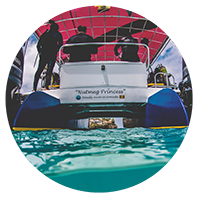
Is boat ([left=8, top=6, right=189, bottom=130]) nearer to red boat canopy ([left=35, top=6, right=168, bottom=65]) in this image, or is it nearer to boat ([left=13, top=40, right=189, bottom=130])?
boat ([left=13, top=40, right=189, bottom=130])

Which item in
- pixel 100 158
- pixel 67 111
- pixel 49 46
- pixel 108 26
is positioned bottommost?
pixel 100 158

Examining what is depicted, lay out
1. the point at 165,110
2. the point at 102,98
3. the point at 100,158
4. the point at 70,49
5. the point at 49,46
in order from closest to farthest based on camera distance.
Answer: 1. the point at 100,158
2. the point at 102,98
3. the point at 165,110
4. the point at 70,49
5. the point at 49,46

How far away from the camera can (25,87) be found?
2.46 metres

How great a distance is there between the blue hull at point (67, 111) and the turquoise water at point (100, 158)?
92 millimetres

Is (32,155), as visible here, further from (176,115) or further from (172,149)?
(176,115)

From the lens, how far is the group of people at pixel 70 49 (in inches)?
78.5

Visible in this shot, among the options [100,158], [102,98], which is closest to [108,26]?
[102,98]

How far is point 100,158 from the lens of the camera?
3.81 ft

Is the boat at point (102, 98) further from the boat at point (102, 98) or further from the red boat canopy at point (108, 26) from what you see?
the red boat canopy at point (108, 26)

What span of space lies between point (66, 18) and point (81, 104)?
4.04 ft

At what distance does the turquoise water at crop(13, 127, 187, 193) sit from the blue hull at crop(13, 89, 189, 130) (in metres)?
0.09

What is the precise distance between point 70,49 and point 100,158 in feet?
4.40

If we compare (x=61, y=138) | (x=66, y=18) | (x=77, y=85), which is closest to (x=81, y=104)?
(x=77, y=85)

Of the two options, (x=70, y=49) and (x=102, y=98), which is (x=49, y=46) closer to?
(x=70, y=49)
